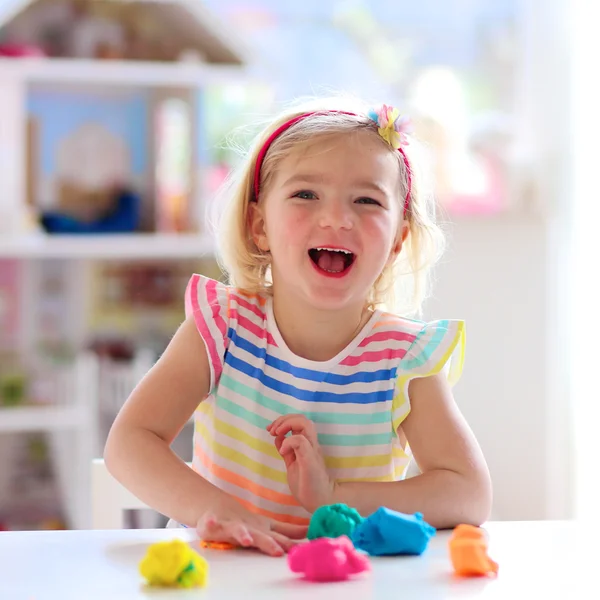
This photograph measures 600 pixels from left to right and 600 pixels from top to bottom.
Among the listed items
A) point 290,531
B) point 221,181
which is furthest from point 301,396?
point 221,181

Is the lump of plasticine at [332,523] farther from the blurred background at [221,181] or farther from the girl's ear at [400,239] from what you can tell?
the blurred background at [221,181]

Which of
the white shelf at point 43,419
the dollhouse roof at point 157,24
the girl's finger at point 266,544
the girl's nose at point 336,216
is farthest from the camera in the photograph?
the dollhouse roof at point 157,24

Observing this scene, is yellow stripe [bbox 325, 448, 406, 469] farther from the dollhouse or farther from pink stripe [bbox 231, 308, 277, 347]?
the dollhouse

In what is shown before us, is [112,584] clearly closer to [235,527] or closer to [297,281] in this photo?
[235,527]

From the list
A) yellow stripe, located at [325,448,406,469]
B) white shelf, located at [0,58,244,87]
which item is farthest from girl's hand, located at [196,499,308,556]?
white shelf, located at [0,58,244,87]

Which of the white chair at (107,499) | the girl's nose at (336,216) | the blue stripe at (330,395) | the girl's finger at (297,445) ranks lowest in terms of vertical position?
the white chair at (107,499)

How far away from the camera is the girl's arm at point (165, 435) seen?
0.84 metres

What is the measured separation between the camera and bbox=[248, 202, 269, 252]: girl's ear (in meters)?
1.09

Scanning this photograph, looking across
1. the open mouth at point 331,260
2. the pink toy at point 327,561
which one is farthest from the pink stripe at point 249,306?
the pink toy at point 327,561

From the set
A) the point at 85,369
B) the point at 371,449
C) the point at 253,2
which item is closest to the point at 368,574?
the point at 371,449

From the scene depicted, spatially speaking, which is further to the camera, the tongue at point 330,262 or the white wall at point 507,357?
the white wall at point 507,357

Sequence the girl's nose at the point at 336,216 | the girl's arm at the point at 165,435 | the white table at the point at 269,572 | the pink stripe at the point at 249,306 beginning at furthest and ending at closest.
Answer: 1. the pink stripe at the point at 249,306
2. the girl's nose at the point at 336,216
3. the girl's arm at the point at 165,435
4. the white table at the point at 269,572

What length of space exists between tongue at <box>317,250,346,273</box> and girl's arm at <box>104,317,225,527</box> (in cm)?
14

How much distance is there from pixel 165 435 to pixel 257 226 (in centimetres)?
28
